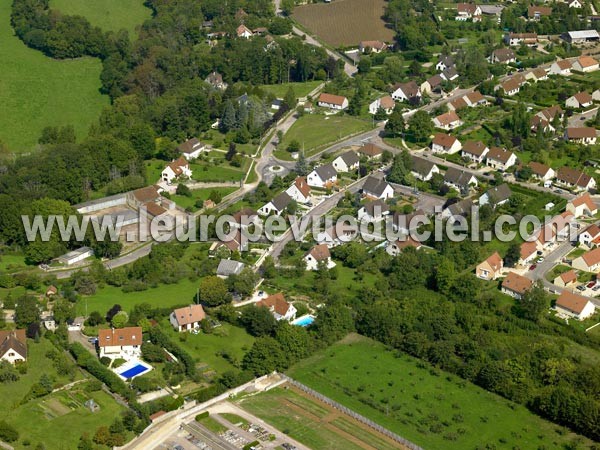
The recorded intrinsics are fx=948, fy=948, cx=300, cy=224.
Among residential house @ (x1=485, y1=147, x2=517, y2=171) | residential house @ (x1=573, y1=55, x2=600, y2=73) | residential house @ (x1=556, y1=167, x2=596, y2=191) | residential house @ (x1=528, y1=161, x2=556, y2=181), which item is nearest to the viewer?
residential house @ (x1=556, y1=167, x2=596, y2=191)

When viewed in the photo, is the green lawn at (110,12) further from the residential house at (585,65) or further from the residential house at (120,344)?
the residential house at (120,344)

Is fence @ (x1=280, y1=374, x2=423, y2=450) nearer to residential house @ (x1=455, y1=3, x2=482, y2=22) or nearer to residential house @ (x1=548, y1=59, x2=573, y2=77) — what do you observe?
residential house @ (x1=548, y1=59, x2=573, y2=77)

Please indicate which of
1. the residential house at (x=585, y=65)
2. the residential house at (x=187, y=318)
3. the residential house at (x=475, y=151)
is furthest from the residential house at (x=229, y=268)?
the residential house at (x=585, y=65)

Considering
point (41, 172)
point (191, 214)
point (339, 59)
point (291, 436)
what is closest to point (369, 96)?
point (339, 59)

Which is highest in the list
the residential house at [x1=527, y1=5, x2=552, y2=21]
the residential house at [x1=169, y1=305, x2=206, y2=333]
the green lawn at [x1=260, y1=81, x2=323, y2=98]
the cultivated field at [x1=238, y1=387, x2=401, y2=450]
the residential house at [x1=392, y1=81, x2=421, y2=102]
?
the residential house at [x1=527, y1=5, x2=552, y2=21]

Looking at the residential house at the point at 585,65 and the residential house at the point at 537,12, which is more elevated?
the residential house at the point at 537,12

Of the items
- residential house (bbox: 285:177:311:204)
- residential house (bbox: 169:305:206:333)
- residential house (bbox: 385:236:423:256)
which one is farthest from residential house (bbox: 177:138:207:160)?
residential house (bbox: 169:305:206:333)
